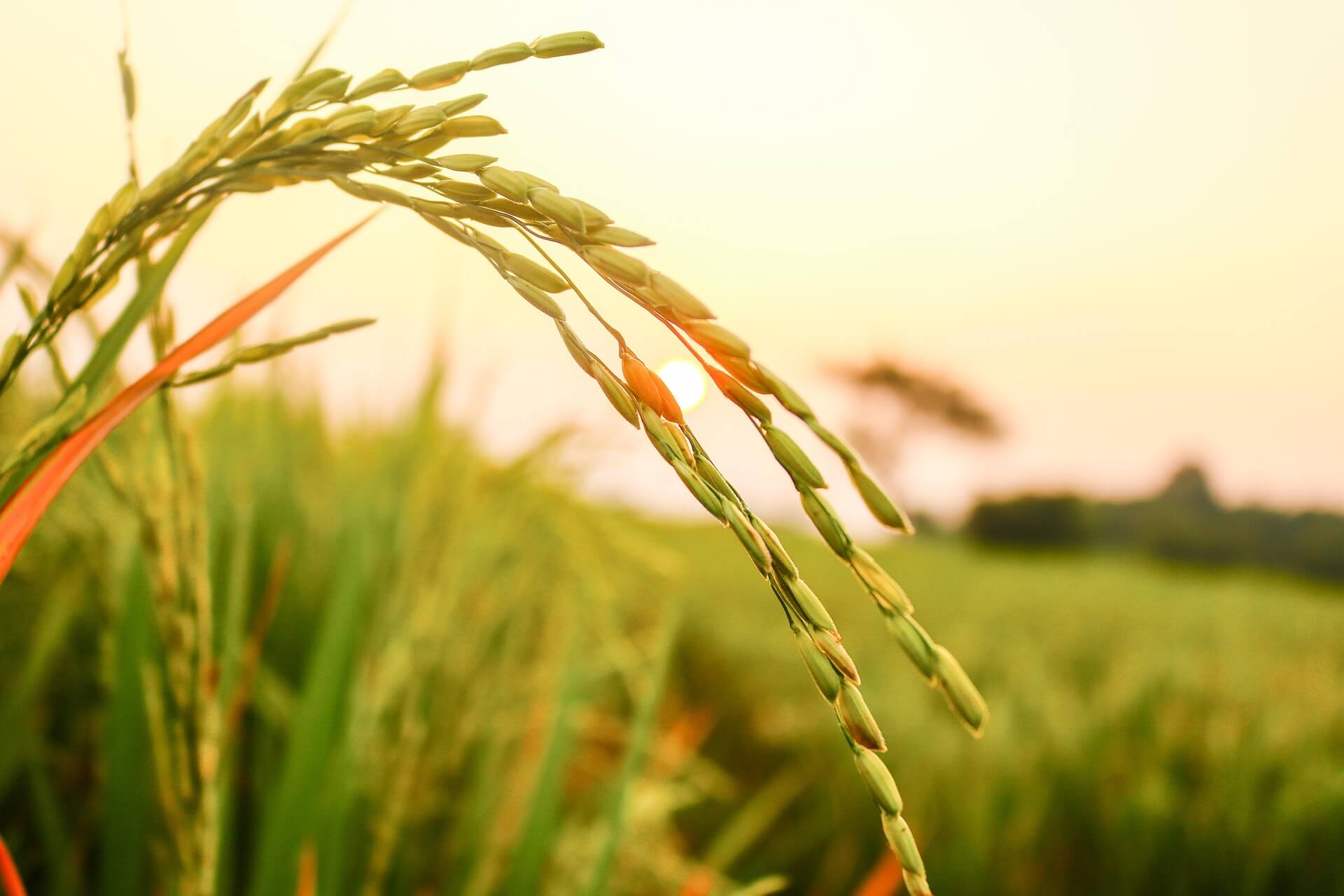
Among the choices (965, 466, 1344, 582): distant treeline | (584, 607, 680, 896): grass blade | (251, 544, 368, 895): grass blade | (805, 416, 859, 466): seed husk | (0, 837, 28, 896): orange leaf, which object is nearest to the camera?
(805, 416, 859, 466): seed husk

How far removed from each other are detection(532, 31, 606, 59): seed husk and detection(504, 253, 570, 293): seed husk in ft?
0.33

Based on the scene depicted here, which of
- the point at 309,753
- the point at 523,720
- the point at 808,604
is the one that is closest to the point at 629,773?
the point at 309,753

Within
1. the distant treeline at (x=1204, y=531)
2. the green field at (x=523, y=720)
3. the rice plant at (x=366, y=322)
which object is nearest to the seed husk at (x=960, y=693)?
the rice plant at (x=366, y=322)

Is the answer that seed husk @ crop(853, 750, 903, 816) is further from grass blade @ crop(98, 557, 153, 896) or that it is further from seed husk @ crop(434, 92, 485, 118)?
grass blade @ crop(98, 557, 153, 896)

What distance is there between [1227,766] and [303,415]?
113 inches

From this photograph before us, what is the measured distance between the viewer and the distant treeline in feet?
20.7

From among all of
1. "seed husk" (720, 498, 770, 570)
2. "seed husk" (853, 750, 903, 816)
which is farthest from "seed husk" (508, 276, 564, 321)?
"seed husk" (853, 750, 903, 816)

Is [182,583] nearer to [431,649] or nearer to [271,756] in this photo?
[431,649]

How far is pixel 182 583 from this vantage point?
1.63ft

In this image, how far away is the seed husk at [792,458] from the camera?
342 millimetres

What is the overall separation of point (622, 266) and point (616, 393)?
0.06 meters

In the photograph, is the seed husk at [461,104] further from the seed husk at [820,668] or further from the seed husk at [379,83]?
the seed husk at [820,668]

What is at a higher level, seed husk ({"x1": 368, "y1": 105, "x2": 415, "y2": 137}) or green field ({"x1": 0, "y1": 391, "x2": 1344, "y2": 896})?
seed husk ({"x1": 368, "y1": 105, "x2": 415, "y2": 137})

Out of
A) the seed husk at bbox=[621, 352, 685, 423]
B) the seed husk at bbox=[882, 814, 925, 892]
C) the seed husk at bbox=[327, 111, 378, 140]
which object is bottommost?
the seed husk at bbox=[882, 814, 925, 892]
